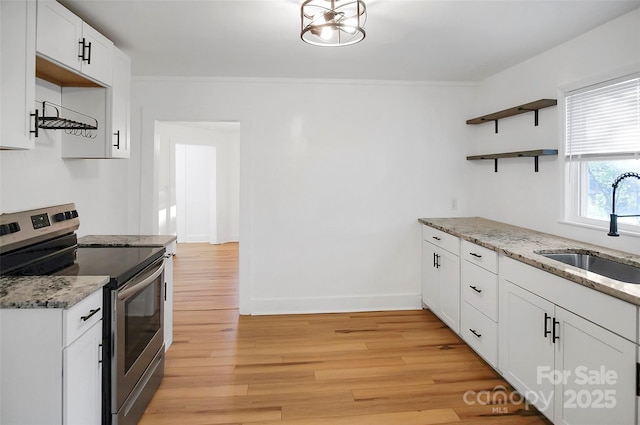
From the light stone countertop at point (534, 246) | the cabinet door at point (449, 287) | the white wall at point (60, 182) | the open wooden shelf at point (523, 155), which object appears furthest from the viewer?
the cabinet door at point (449, 287)

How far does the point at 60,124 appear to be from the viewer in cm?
260

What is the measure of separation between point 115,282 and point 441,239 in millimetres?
2741

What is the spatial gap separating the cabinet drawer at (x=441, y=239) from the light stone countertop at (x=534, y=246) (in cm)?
5

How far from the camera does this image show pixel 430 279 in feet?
13.0

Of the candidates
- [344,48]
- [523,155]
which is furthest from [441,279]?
[344,48]

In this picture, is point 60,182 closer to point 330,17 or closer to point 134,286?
point 134,286

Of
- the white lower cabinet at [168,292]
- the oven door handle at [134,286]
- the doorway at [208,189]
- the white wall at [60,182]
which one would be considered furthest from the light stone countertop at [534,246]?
the doorway at [208,189]

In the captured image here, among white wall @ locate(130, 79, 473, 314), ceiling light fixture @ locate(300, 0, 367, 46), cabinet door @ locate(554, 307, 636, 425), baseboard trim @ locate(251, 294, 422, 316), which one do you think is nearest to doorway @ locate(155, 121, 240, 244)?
white wall @ locate(130, 79, 473, 314)

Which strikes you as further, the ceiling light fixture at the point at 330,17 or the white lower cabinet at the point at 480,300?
the white lower cabinet at the point at 480,300

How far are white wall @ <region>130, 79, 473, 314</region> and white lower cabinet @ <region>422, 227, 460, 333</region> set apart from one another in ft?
0.58

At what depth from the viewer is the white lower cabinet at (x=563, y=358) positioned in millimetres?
1708

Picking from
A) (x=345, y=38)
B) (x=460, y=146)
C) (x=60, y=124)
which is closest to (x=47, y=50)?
(x=60, y=124)

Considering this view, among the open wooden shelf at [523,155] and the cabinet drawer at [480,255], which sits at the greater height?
the open wooden shelf at [523,155]

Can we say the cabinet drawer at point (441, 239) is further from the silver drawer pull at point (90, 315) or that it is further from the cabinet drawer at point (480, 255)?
the silver drawer pull at point (90, 315)
